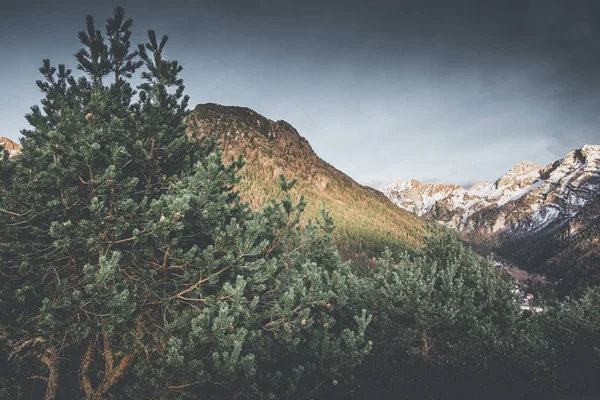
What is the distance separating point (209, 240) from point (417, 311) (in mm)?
7949

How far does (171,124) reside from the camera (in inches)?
284

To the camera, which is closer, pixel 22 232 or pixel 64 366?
pixel 22 232

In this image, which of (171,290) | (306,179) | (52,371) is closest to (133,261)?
(171,290)

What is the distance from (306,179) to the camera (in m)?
116

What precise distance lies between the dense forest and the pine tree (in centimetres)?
4

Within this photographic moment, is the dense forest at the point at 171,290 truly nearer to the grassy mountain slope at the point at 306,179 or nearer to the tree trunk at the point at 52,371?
the tree trunk at the point at 52,371

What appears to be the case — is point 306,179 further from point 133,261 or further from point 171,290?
point 133,261

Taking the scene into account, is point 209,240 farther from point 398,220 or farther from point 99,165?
point 398,220

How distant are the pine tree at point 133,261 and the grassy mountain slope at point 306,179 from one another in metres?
74.0

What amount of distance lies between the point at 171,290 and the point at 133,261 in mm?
1028

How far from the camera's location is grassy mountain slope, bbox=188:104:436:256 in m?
92.9

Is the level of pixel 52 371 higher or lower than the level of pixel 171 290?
lower

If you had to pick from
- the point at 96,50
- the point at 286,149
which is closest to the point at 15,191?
the point at 96,50

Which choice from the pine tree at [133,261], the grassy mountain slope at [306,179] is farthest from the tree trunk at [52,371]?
→ the grassy mountain slope at [306,179]
